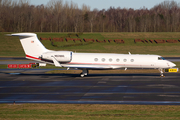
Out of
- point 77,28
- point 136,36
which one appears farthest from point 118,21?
point 136,36

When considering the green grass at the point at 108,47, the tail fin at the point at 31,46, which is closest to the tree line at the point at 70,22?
the green grass at the point at 108,47

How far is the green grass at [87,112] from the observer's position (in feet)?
40.9

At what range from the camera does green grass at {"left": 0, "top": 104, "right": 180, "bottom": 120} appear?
1248 centimetres

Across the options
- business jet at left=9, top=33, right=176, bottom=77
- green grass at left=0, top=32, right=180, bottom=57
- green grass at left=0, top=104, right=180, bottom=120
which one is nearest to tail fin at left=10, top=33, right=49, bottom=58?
business jet at left=9, top=33, right=176, bottom=77

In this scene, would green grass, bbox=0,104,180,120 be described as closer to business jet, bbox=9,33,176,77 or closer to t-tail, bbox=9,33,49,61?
business jet, bbox=9,33,176,77

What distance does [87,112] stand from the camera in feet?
44.8

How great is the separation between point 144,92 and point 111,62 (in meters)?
9.47

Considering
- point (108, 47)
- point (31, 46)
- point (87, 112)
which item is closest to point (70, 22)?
point (108, 47)

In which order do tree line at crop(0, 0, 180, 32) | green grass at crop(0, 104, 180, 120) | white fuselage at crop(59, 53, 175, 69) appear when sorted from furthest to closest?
1. tree line at crop(0, 0, 180, 32)
2. white fuselage at crop(59, 53, 175, 69)
3. green grass at crop(0, 104, 180, 120)

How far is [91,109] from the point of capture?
47.3 feet

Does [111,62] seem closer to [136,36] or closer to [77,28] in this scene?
[136,36]

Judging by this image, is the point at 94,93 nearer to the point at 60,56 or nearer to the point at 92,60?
the point at 92,60

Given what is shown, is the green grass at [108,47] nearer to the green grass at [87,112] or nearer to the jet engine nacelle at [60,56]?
the jet engine nacelle at [60,56]

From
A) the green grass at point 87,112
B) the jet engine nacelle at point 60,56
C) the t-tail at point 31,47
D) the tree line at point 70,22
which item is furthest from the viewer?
the tree line at point 70,22
